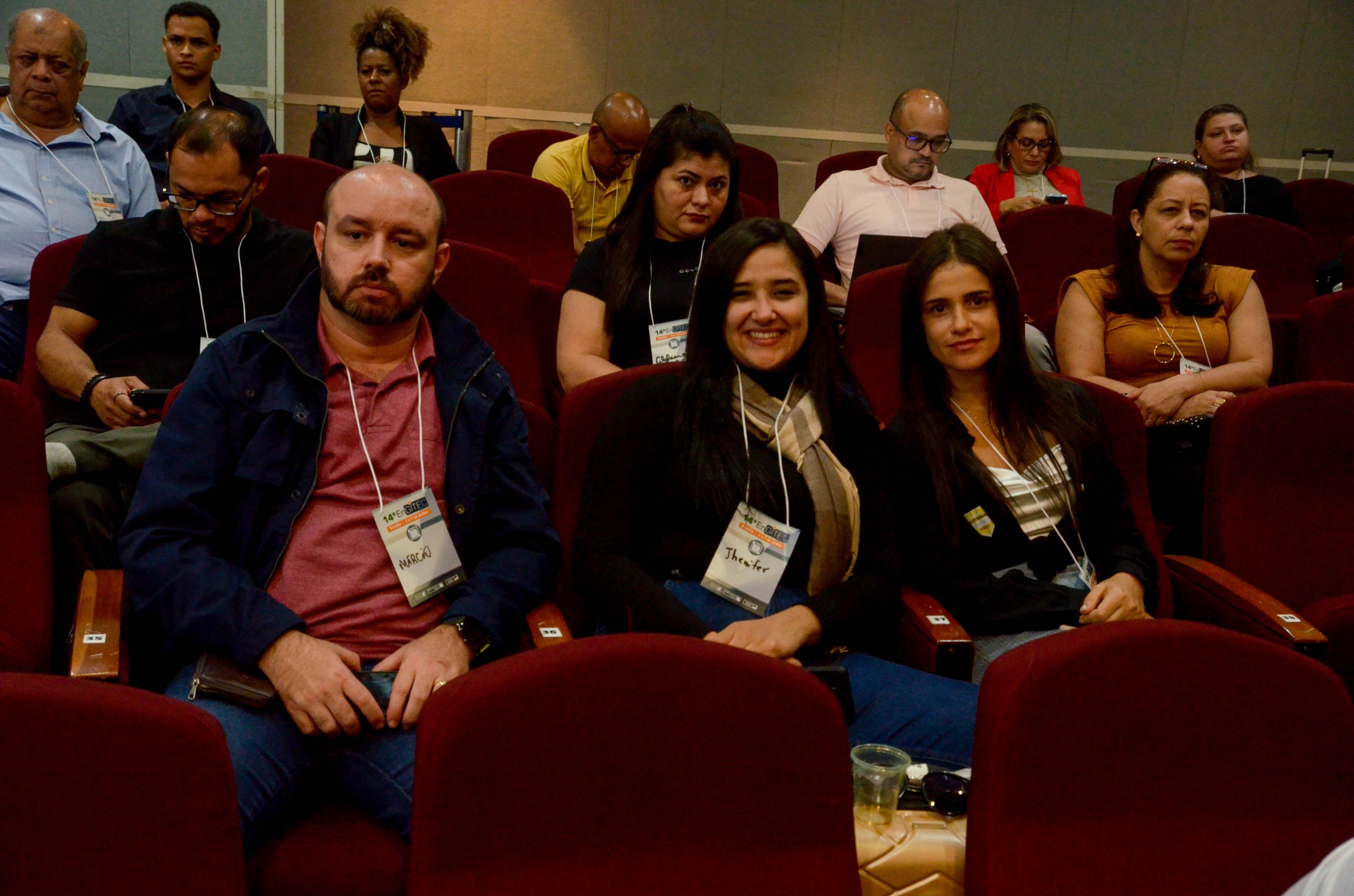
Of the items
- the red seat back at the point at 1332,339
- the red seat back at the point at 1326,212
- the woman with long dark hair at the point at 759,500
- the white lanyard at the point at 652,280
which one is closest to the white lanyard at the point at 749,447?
the woman with long dark hair at the point at 759,500

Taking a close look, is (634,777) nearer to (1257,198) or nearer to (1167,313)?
(1167,313)

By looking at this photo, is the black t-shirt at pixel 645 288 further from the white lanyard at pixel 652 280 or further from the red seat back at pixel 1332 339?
the red seat back at pixel 1332 339

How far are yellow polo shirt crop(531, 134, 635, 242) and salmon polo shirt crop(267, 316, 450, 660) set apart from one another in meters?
2.16

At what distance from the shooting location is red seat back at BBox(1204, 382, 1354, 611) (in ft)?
6.89

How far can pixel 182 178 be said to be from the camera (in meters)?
2.26

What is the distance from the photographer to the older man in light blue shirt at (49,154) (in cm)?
286

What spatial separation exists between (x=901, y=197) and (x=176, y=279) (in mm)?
2209

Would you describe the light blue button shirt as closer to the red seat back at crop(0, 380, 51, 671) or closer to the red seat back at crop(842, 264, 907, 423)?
the red seat back at crop(0, 380, 51, 671)

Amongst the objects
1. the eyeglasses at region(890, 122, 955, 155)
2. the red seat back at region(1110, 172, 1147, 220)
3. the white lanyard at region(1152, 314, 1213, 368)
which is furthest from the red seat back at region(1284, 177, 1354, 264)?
the white lanyard at region(1152, 314, 1213, 368)

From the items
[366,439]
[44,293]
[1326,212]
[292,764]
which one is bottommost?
[292,764]

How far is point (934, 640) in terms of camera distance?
170 centimetres

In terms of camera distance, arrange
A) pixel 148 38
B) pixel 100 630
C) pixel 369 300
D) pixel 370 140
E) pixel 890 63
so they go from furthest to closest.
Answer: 1. pixel 890 63
2. pixel 148 38
3. pixel 370 140
4. pixel 369 300
5. pixel 100 630

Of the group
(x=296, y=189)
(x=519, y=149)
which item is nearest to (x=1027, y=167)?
(x=519, y=149)

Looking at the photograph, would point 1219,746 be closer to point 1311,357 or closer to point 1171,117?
point 1311,357
